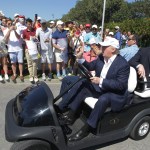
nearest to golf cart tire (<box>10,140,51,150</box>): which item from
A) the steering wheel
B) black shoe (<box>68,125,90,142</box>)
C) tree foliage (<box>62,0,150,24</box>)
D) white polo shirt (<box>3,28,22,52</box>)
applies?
black shoe (<box>68,125,90,142</box>)

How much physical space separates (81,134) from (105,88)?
696mm

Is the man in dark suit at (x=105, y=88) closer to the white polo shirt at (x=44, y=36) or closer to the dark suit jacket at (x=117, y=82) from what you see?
the dark suit jacket at (x=117, y=82)

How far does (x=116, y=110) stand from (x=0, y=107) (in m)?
2.61

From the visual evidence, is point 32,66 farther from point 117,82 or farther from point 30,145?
point 30,145

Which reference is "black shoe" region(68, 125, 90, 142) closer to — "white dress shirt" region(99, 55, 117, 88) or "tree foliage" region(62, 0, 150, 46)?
"white dress shirt" region(99, 55, 117, 88)

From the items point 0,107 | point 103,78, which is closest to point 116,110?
point 103,78

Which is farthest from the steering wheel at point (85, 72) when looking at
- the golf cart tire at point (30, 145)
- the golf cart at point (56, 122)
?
the golf cart tire at point (30, 145)

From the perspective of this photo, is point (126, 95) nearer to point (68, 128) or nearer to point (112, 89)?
point (112, 89)

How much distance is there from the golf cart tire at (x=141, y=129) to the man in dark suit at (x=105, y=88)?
0.54 m

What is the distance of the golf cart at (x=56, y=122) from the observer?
117 inches

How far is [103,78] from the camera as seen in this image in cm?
357

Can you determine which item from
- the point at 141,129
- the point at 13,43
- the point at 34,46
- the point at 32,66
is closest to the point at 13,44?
the point at 13,43

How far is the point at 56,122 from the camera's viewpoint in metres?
3.10

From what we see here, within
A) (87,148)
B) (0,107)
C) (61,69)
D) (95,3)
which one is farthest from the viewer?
(95,3)
